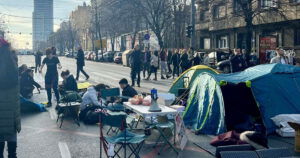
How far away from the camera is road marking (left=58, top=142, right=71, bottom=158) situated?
7.05 m

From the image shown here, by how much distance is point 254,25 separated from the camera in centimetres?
3488

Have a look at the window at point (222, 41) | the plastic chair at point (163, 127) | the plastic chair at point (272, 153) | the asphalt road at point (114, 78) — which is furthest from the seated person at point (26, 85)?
the window at point (222, 41)

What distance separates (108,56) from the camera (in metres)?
51.9

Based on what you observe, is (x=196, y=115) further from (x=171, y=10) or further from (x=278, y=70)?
(x=171, y=10)

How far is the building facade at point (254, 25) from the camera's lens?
96.0ft

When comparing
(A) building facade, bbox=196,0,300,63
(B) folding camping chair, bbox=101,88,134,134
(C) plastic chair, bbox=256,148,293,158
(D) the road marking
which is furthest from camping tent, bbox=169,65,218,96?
(A) building facade, bbox=196,0,300,63

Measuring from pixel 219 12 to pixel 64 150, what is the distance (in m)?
36.9

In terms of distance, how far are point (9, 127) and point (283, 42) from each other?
2899 cm

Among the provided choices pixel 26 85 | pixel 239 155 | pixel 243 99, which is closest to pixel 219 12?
pixel 26 85

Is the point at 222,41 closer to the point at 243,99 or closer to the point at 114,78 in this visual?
the point at 114,78

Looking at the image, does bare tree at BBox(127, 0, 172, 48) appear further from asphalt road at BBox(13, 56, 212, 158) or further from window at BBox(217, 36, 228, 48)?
asphalt road at BBox(13, 56, 212, 158)

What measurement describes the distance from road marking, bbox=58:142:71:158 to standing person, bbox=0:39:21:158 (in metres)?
1.68

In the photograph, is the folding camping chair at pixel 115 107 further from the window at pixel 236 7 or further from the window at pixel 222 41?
the window at pixel 222 41

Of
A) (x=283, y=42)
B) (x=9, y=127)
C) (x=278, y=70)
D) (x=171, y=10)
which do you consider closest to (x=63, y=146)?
(x=9, y=127)
